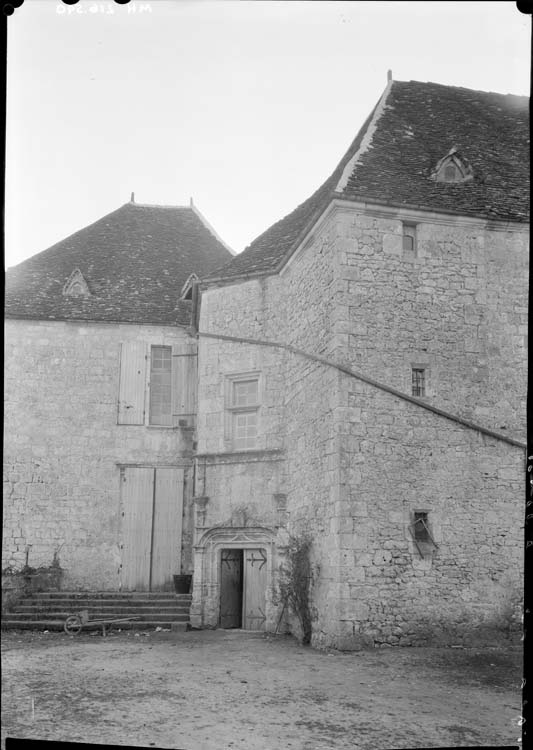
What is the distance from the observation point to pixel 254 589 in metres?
12.0

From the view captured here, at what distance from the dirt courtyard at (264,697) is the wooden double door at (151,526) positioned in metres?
3.72

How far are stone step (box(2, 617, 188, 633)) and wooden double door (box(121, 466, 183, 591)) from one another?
4.64 feet

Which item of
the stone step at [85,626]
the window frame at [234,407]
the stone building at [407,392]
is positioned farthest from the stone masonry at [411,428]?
the stone step at [85,626]

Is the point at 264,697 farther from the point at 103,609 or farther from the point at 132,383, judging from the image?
the point at 132,383

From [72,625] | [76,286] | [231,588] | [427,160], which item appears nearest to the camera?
[427,160]

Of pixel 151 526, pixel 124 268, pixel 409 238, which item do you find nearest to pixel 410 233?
pixel 409 238

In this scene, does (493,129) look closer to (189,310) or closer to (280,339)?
(280,339)

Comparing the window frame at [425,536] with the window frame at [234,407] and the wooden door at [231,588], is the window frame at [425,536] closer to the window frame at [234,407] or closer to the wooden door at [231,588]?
the window frame at [234,407]

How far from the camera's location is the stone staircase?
12.0m

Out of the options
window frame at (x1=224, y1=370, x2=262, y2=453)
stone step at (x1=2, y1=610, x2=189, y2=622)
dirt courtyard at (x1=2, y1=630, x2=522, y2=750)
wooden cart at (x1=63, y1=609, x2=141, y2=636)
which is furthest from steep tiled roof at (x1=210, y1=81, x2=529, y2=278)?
wooden cart at (x1=63, y1=609, x2=141, y2=636)

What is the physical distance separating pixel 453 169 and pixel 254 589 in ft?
22.7

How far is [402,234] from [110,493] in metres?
7.24

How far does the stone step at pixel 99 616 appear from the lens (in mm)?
12042

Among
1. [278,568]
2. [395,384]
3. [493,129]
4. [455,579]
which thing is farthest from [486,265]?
[278,568]
